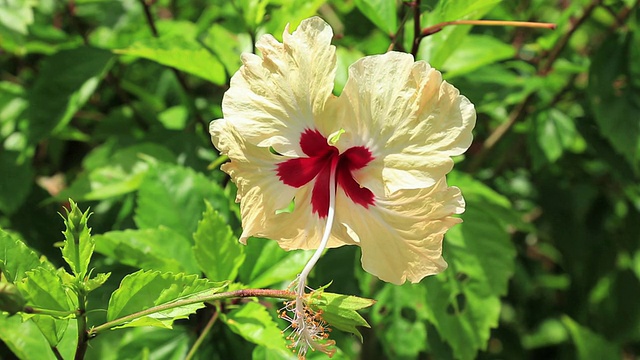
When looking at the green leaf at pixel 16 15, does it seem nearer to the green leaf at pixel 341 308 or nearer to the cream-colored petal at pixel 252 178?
the cream-colored petal at pixel 252 178

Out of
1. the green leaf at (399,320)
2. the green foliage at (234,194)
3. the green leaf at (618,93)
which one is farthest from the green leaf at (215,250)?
the green leaf at (618,93)

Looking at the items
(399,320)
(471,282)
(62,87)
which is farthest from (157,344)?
(62,87)

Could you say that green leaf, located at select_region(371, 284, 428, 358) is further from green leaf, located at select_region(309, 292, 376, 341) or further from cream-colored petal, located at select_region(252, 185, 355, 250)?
green leaf, located at select_region(309, 292, 376, 341)

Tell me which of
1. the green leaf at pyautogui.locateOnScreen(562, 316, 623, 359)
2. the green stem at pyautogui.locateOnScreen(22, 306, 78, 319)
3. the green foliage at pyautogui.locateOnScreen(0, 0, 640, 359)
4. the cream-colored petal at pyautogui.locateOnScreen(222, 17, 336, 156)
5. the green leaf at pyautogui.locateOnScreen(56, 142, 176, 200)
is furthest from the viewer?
the green leaf at pyautogui.locateOnScreen(562, 316, 623, 359)

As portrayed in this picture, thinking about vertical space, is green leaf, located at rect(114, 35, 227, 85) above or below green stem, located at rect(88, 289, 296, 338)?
above

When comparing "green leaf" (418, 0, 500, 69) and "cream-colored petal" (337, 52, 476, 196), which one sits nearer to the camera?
"cream-colored petal" (337, 52, 476, 196)

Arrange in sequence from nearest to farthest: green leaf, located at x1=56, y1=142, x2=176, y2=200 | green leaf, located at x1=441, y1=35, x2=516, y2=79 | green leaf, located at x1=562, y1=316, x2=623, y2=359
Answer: green leaf, located at x1=56, y1=142, x2=176, y2=200, green leaf, located at x1=441, y1=35, x2=516, y2=79, green leaf, located at x1=562, y1=316, x2=623, y2=359

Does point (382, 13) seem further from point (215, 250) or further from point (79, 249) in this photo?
point (79, 249)

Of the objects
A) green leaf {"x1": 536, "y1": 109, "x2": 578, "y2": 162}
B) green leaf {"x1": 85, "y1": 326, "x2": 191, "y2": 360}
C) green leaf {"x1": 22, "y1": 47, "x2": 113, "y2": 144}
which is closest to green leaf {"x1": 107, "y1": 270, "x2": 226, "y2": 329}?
green leaf {"x1": 85, "y1": 326, "x2": 191, "y2": 360}

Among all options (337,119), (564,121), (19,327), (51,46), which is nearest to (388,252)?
(337,119)
